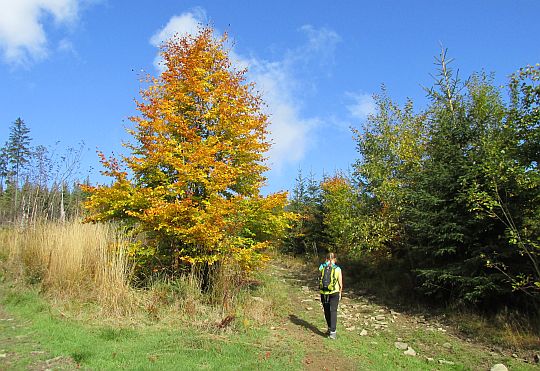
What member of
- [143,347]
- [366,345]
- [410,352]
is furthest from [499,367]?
[143,347]

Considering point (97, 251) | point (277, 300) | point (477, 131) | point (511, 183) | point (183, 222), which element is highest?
point (477, 131)

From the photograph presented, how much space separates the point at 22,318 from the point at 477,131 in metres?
11.7

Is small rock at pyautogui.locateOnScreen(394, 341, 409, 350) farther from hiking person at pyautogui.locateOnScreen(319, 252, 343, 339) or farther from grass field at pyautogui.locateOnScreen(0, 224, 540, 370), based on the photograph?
hiking person at pyautogui.locateOnScreen(319, 252, 343, 339)

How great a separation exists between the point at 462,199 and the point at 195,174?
20.5ft

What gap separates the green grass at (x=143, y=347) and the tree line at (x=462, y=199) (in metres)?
5.09

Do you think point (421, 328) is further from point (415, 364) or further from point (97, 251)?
point (97, 251)

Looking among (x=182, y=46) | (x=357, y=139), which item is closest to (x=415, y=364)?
(x=182, y=46)

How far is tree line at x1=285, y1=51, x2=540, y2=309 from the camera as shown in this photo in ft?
28.0

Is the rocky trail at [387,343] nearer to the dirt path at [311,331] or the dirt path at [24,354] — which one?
the dirt path at [311,331]

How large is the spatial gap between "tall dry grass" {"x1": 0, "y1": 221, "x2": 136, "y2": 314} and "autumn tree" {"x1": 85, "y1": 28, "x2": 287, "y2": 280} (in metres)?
0.56

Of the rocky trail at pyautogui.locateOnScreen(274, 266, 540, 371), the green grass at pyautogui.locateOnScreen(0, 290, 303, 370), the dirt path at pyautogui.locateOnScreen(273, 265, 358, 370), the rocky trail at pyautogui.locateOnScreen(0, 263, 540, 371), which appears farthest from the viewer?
the rocky trail at pyautogui.locateOnScreen(274, 266, 540, 371)

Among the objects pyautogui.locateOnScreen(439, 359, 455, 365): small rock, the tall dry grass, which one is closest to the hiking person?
pyautogui.locateOnScreen(439, 359, 455, 365): small rock

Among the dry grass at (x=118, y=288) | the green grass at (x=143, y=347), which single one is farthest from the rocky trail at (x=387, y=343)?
the dry grass at (x=118, y=288)

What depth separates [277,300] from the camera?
10.9 meters
